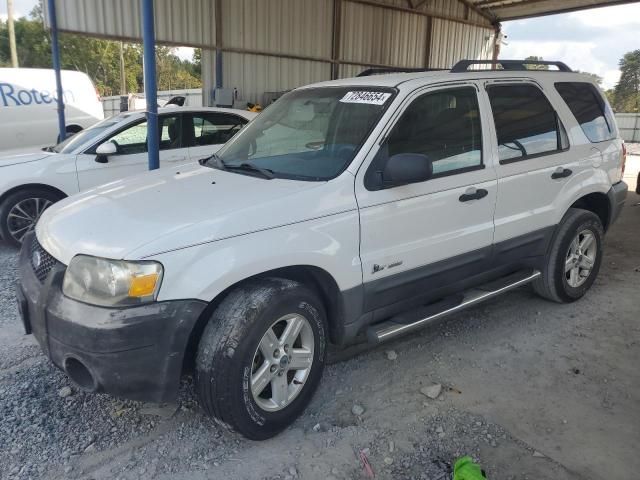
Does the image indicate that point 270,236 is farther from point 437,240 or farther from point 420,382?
point 420,382

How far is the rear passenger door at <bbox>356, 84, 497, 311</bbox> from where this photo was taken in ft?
10.1

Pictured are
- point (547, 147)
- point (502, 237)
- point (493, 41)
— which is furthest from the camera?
point (493, 41)

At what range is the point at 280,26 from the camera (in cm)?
1334

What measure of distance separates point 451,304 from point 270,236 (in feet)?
5.14

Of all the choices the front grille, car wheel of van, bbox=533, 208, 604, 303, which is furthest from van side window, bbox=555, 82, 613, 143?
the front grille

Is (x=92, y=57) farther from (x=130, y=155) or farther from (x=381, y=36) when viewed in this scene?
(x=130, y=155)

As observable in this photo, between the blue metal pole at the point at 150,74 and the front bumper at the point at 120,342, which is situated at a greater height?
the blue metal pole at the point at 150,74

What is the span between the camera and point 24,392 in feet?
10.6

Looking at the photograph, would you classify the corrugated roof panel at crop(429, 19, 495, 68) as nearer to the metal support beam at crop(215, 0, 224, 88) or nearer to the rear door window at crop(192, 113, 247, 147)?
the metal support beam at crop(215, 0, 224, 88)

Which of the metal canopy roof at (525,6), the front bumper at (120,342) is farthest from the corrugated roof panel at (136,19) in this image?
the front bumper at (120,342)

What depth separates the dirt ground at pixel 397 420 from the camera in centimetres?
266

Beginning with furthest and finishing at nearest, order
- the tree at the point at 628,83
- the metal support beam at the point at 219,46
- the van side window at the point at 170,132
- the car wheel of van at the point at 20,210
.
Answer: the tree at the point at 628,83 < the metal support beam at the point at 219,46 < the van side window at the point at 170,132 < the car wheel of van at the point at 20,210

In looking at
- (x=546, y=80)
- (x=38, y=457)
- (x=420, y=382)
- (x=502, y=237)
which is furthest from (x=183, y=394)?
(x=546, y=80)

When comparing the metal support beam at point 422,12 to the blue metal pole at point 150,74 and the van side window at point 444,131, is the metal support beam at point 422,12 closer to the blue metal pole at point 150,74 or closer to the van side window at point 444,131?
the blue metal pole at point 150,74
